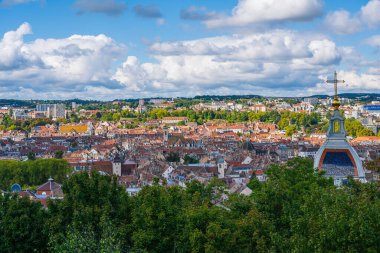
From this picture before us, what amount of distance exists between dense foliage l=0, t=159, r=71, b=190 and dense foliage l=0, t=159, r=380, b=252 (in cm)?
4024

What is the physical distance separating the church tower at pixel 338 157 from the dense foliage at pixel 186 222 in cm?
779

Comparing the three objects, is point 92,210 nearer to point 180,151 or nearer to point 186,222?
point 186,222

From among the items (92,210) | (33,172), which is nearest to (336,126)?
(92,210)

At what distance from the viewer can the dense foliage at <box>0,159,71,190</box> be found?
6519 centimetres

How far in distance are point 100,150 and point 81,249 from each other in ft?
288

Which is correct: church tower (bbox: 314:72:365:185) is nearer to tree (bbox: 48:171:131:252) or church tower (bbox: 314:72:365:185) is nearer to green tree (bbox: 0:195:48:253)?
tree (bbox: 48:171:131:252)

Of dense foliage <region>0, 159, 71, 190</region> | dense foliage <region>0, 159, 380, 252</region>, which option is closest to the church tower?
dense foliage <region>0, 159, 380, 252</region>

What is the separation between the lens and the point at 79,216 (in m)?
23.3

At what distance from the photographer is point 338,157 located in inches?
1436

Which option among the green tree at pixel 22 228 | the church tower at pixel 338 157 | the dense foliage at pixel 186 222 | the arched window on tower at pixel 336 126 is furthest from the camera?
the arched window on tower at pixel 336 126

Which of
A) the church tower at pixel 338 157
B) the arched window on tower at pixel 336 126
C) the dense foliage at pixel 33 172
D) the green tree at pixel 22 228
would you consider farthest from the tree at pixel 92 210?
the dense foliage at pixel 33 172

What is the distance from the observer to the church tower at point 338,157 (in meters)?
35.8

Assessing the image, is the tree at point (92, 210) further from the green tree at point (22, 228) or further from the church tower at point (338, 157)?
the church tower at point (338, 157)

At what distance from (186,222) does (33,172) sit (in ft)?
153
